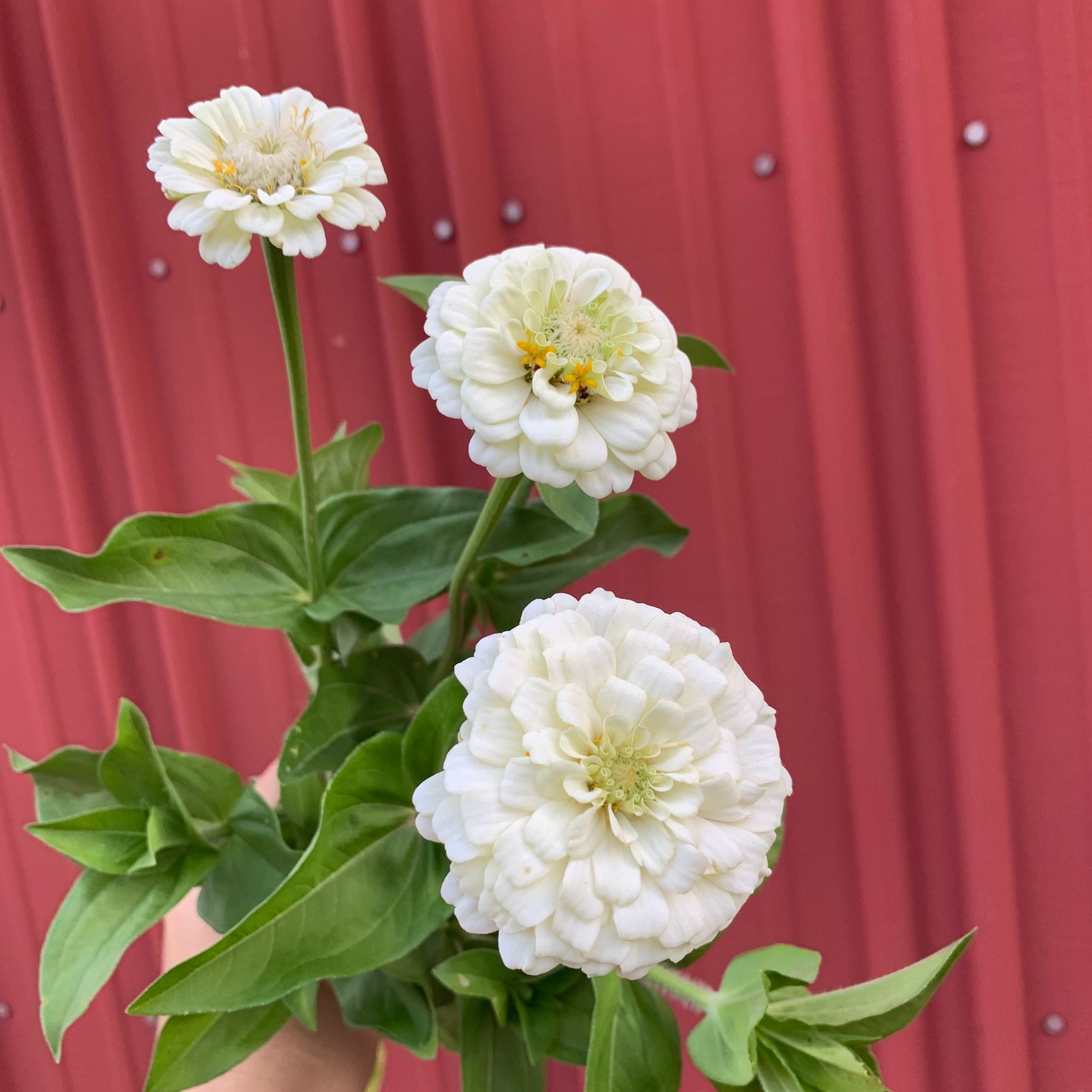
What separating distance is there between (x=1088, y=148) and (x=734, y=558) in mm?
328

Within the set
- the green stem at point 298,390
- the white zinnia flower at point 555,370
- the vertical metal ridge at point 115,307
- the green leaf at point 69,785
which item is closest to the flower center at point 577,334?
the white zinnia flower at point 555,370

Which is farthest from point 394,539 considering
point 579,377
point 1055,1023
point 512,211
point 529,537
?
point 1055,1023

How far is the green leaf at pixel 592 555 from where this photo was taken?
18.6 inches

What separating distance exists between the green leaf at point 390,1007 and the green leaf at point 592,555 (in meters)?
0.18

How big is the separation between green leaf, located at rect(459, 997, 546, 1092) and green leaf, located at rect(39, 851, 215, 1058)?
0.15m

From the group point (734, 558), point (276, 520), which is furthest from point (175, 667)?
point (734, 558)

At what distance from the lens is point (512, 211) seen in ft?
2.00

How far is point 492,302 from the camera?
12.8 inches

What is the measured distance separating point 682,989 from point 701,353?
31cm

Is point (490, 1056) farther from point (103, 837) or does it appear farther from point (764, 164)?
point (764, 164)

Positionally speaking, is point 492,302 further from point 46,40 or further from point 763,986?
point 46,40

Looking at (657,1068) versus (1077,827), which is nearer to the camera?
(657,1068)

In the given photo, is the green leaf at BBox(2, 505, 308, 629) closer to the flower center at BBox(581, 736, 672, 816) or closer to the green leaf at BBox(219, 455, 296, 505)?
the green leaf at BBox(219, 455, 296, 505)

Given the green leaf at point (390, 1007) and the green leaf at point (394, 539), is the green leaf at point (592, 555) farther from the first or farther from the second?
the green leaf at point (390, 1007)
